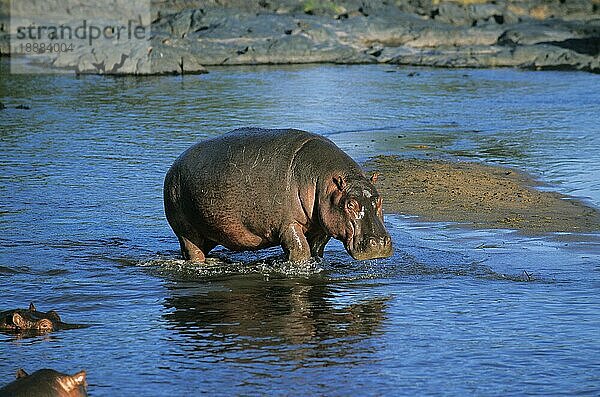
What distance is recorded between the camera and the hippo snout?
7551 mm

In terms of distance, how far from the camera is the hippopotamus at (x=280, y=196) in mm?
7648

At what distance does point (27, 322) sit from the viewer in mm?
6699

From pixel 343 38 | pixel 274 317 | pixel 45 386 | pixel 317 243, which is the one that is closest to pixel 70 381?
pixel 45 386

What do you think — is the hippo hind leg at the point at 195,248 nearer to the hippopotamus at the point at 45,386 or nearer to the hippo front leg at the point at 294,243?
the hippo front leg at the point at 294,243

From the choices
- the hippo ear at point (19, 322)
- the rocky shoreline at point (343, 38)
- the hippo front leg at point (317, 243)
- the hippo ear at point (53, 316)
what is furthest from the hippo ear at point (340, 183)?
the rocky shoreline at point (343, 38)

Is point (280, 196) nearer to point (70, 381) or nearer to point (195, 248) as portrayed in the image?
point (195, 248)

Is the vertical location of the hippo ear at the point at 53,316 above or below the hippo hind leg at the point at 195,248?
below

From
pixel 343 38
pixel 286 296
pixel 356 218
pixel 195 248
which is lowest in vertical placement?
pixel 286 296

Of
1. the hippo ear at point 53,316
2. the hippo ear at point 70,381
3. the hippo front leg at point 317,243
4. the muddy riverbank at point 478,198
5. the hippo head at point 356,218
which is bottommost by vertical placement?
the hippo ear at point 53,316

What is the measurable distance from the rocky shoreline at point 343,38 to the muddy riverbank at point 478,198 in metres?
15.9

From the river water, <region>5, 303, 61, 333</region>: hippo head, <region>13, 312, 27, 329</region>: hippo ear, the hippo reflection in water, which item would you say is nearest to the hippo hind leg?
the river water

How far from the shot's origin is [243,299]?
25.0ft

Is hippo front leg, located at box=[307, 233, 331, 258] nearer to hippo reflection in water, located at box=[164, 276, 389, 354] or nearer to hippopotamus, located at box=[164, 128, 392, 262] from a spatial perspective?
hippopotamus, located at box=[164, 128, 392, 262]

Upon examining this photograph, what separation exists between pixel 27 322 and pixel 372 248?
2284 millimetres
